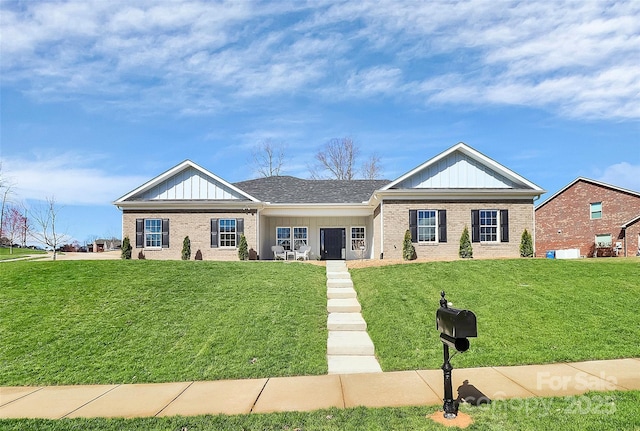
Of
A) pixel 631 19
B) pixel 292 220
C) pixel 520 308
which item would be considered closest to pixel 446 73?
pixel 631 19

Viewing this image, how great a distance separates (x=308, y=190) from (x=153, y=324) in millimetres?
16130

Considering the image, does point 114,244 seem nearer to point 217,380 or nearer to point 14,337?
point 14,337

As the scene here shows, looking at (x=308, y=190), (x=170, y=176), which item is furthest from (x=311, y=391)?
(x=308, y=190)

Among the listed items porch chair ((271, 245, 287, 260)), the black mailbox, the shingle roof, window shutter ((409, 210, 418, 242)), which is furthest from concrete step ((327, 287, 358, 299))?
the shingle roof

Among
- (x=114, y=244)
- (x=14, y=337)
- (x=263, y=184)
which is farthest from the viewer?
(x=114, y=244)

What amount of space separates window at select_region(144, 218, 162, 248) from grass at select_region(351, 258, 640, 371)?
460 inches

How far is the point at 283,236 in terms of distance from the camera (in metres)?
22.6

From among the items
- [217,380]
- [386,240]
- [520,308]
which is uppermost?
[386,240]

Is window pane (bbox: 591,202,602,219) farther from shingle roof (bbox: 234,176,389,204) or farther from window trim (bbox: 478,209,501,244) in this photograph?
shingle roof (bbox: 234,176,389,204)

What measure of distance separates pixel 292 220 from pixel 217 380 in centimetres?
1651

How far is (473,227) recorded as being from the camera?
1886 cm

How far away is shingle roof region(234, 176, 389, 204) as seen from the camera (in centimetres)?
2220

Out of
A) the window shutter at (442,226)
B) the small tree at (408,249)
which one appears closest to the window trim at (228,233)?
the small tree at (408,249)

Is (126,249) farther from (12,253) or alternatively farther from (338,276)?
(12,253)
